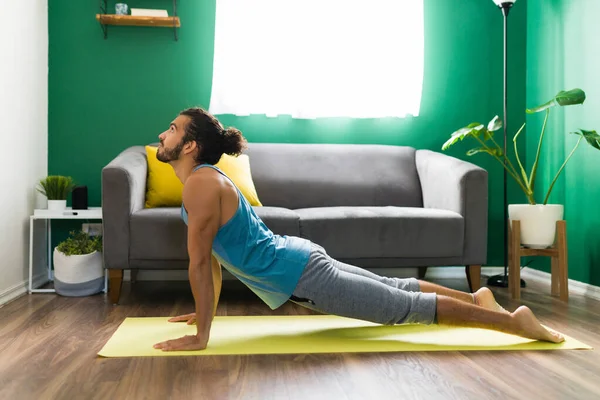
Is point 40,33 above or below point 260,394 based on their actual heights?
above

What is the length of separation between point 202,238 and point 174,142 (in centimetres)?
38

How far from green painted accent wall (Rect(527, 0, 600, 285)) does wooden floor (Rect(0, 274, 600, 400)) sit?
1172mm

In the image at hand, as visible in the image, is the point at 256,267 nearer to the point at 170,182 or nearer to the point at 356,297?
the point at 356,297

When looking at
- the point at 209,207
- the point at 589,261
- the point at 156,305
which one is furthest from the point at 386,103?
the point at 209,207

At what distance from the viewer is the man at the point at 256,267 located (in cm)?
201

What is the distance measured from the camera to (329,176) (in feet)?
12.5

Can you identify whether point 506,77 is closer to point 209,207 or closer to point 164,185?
point 164,185

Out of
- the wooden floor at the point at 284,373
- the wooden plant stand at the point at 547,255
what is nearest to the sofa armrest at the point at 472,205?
the wooden plant stand at the point at 547,255

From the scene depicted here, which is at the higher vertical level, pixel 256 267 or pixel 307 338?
pixel 256 267

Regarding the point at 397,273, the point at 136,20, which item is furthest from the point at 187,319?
the point at 136,20

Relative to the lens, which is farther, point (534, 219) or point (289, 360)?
point (534, 219)

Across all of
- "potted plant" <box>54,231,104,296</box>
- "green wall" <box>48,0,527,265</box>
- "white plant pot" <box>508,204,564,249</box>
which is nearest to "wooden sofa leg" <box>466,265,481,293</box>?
"white plant pot" <box>508,204,564,249</box>

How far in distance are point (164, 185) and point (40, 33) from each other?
4.35 ft

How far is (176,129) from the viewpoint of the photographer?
2166 mm
